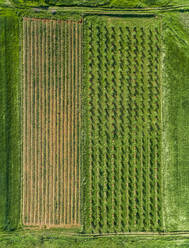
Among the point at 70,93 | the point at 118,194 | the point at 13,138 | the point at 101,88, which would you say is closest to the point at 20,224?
the point at 13,138

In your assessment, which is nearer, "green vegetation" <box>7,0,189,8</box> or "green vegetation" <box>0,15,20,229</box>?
"green vegetation" <box>0,15,20,229</box>

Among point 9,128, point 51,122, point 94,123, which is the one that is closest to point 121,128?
point 94,123

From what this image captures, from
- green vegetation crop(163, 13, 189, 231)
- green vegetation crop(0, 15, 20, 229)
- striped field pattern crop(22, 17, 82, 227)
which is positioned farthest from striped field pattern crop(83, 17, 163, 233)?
green vegetation crop(0, 15, 20, 229)

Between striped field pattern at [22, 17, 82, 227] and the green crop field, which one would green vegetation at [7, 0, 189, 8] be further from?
striped field pattern at [22, 17, 82, 227]

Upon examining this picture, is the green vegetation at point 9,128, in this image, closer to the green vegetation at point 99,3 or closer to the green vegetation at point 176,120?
the green vegetation at point 99,3

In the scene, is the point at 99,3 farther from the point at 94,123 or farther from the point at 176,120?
the point at 176,120

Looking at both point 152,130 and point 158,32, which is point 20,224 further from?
point 158,32

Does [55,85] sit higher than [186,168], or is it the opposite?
[55,85]
